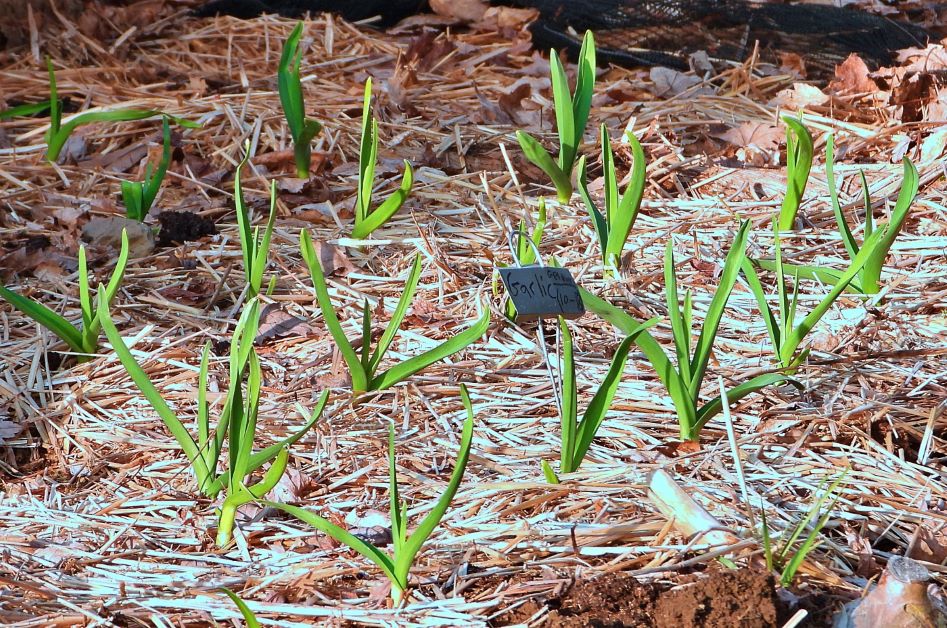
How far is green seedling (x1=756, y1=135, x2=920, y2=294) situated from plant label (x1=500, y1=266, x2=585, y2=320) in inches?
25.3

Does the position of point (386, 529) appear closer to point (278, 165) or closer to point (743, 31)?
point (278, 165)

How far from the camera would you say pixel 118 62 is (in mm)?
3566

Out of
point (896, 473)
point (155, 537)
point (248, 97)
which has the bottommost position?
point (155, 537)

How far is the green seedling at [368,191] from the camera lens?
7.37 feet

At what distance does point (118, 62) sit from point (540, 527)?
2803mm

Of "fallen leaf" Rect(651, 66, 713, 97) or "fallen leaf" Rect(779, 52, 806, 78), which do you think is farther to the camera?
"fallen leaf" Rect(779, 52, 806, 78)

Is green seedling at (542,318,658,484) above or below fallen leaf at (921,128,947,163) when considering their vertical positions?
below

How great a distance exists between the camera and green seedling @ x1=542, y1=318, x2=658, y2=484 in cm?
148

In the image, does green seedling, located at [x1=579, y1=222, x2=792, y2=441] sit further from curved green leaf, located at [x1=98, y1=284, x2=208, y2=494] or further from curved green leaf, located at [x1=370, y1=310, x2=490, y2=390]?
curved green leaf, located at [x1=98, y1=284, x2=208, y2=494]

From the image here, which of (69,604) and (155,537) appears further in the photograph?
(155,537)

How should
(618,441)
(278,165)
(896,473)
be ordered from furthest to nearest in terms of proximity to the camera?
1. (278,165)
2. (618,441)
3. (896,473)

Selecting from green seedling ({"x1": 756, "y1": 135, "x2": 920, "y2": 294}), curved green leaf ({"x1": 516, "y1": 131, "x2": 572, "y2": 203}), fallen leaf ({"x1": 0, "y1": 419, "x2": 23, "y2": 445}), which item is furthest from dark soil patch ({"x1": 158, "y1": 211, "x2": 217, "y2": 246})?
green seedling ({"x1": 756, "y1": 135, "x2": 920, "y2": 294})

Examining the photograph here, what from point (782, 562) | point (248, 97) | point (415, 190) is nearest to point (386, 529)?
point (782, 562)

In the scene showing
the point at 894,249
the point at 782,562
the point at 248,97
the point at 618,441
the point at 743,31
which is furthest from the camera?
the point at 743,31
